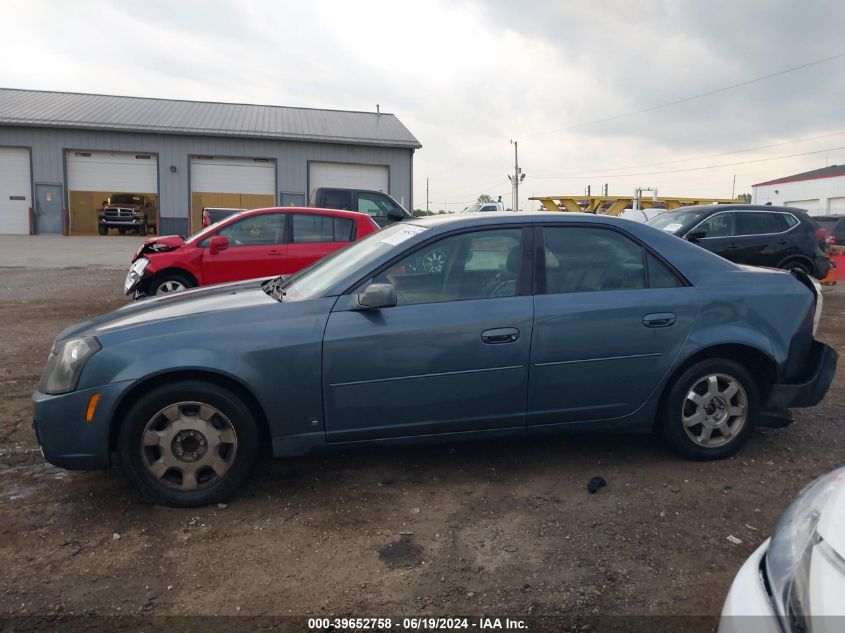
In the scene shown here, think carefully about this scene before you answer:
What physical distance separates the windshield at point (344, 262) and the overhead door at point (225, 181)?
27.4 metres

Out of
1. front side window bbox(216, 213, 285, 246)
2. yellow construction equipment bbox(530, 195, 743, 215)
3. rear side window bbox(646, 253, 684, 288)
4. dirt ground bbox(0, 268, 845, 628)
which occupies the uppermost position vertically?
yellow construction equipment bbox(530, 195, 743, 215)

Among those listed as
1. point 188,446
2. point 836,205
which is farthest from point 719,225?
point 836,205

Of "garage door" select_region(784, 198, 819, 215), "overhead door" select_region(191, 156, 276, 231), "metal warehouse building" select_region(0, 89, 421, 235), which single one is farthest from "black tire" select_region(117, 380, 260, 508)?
"garage door" select_region(784, 198, 819, 215)

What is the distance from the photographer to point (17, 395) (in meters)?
5.45

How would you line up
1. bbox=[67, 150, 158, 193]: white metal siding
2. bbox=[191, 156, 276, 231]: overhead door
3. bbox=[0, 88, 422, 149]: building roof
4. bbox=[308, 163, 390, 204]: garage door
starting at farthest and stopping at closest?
bbox=[308, 163, 390, 204]: garage door, bbox=[191, 156, 276, 231]: overhead door, bbox=[67, 150, 158, 193]: white metal siding, bbox=[0, 88, 422, 149]: building roof

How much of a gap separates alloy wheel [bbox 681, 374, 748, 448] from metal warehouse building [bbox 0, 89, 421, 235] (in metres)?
27.9

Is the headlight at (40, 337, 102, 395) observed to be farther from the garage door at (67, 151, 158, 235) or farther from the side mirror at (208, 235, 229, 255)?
the garage door at (67, 151, 158, 235)

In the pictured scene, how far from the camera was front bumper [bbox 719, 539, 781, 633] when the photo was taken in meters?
1.68

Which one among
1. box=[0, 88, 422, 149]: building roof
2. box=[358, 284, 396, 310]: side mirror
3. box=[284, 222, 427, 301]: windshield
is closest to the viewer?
box=[358, 284, 396, 310]: side mirror

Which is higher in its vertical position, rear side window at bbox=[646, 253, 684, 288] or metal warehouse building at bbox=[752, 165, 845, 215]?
metal warehouse building at bbox=[752, 165, 845, 215]

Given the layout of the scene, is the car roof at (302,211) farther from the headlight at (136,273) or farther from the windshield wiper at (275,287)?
the windshield wiper at (275,287)

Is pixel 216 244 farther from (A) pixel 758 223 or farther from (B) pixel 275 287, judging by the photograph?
(A) pixel 758 223

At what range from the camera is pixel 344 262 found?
4.20 meters

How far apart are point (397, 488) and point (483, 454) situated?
0.72 meters
